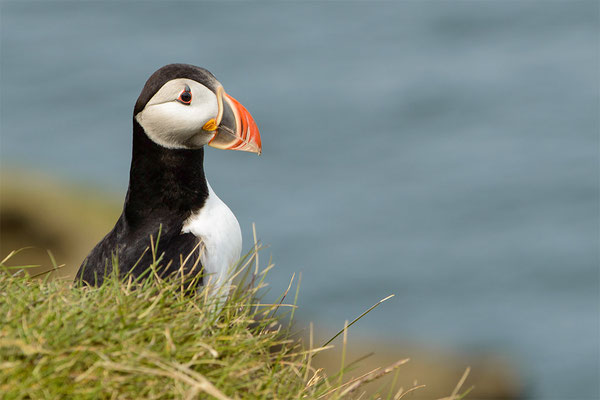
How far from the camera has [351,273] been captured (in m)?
21.5

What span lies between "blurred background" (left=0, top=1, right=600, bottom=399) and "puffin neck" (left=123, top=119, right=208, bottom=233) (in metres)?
6.45

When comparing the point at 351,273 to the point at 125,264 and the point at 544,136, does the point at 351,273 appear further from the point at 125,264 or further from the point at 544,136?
the point at 125,264

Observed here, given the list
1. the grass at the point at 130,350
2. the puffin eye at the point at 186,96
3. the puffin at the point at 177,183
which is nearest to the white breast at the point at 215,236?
the puffin at the point at 177,183

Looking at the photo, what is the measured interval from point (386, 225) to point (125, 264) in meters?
19.0

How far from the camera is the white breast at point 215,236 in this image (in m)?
4.92

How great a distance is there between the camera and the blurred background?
17850 millimetres

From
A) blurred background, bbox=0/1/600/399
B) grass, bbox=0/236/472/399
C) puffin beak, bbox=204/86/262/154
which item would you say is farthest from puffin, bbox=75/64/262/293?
blurred background, bbox=0/1/600/399

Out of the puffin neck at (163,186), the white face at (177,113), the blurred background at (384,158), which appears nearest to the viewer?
the white face at (177,113)

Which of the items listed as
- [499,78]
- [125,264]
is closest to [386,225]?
[499,78]

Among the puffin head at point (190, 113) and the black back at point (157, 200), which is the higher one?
the puffin head at point (190, 113)

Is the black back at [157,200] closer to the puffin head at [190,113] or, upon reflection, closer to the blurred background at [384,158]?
the puffin head at [190,113]

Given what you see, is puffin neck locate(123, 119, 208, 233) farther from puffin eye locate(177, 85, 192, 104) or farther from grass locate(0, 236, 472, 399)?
grass locate(0, 236, 472, 399)

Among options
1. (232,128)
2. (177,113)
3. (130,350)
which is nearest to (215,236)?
(232,128)

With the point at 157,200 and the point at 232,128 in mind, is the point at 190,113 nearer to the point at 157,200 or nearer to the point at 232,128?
the point at 232,128
